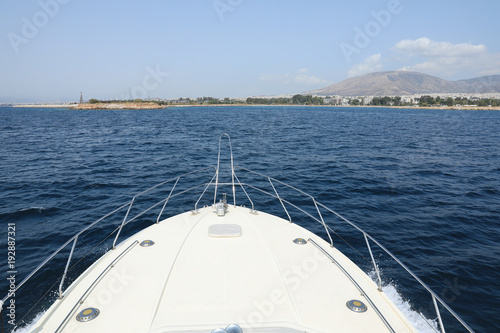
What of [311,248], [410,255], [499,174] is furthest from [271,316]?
[499,174]

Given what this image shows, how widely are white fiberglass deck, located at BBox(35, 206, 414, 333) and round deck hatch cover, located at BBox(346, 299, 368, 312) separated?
5cm

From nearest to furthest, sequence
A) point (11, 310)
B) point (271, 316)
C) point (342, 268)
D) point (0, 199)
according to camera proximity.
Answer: point (271, 316)
point (342, 268)
point (11, 310)
point (0, 199)

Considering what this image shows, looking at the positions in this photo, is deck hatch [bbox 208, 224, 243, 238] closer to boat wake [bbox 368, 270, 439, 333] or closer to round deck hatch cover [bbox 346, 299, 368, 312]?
round deck hatch cover [bbox 346, 299, 368, 312]

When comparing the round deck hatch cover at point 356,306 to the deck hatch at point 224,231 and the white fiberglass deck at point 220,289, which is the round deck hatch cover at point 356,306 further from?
the deck hatch at point 224,231

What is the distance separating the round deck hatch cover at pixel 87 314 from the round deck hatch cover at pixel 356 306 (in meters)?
2.96

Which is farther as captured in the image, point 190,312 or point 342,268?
point 342,268

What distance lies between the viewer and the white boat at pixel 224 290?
2.86m

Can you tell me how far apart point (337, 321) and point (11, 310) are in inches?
241

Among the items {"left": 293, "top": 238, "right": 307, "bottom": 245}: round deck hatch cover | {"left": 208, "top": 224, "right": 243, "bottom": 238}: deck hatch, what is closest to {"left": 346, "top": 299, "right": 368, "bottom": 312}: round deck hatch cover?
{"left": 293, "top": 238, "right": 307, "bottom": 245}: round deck hatch cover

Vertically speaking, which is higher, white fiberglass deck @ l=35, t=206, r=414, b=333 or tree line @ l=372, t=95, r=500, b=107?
tree line @ l=372, t=95, r=500, b=107

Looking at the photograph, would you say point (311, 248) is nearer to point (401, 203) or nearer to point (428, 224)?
point (428, 224)

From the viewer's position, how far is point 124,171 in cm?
1541

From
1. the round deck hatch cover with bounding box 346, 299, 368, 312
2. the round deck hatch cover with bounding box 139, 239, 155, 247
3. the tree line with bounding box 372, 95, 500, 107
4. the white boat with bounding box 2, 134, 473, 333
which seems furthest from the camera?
the tree line with bounding box 372, 95, 500, 107

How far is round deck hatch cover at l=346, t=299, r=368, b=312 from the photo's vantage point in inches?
123
